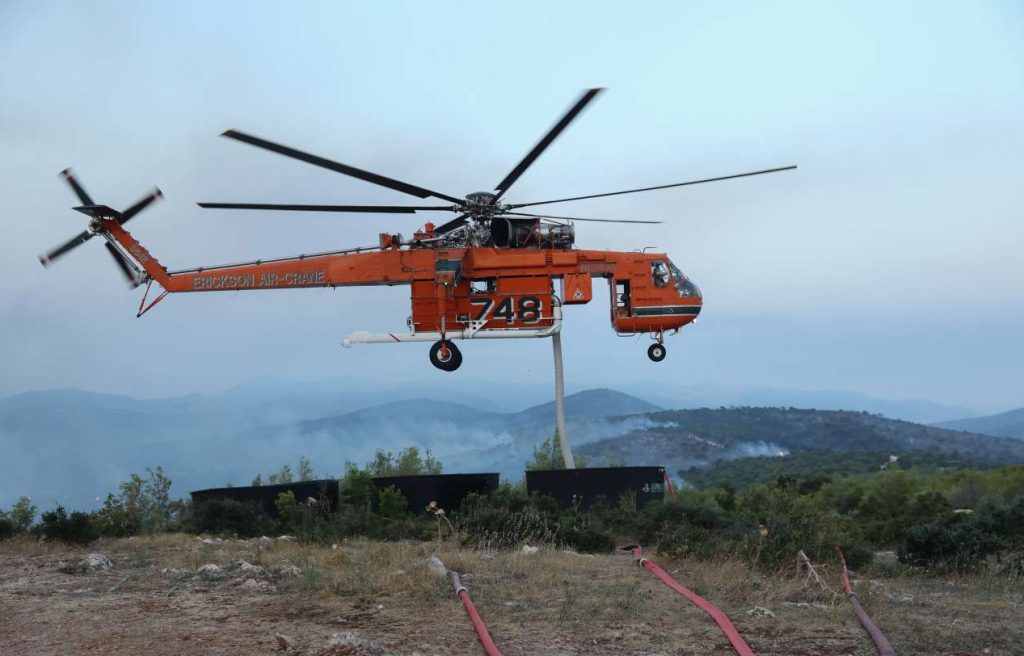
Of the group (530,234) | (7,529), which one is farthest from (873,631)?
(7,529)

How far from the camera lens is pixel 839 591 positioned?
938cm

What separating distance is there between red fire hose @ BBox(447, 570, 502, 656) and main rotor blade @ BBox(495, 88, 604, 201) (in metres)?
7.79

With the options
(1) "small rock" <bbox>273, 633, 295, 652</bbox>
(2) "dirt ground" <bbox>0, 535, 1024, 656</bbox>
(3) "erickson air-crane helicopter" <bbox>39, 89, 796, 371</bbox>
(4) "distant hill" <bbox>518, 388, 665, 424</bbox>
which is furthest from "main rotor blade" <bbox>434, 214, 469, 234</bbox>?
(4) "distant hill" <bbox>518, 388, 665, 424</bbox>

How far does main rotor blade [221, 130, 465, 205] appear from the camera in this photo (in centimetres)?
1473

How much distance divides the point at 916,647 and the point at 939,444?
40.1 m

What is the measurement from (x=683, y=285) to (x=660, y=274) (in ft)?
1.86

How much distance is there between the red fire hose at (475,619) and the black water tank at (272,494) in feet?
24.5

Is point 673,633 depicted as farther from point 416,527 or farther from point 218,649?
point 416,527

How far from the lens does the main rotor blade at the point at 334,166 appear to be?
48.3 ft

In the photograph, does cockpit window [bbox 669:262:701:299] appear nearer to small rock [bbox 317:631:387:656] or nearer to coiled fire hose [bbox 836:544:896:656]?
coiled fire hose [bbox 836:544:896:656]

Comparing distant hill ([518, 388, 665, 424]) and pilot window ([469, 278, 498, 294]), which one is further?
distant hill ([518, 388, 665, 424])

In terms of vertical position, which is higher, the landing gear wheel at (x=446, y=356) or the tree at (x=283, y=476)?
the landing gear wheel at (x=446, y=356)

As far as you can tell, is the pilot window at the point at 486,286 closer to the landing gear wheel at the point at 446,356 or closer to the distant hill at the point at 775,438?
the landing gear wheel at the point at 446,356

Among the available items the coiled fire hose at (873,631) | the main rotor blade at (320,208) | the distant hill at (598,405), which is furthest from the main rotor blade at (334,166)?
the distant hill at (598,405)
